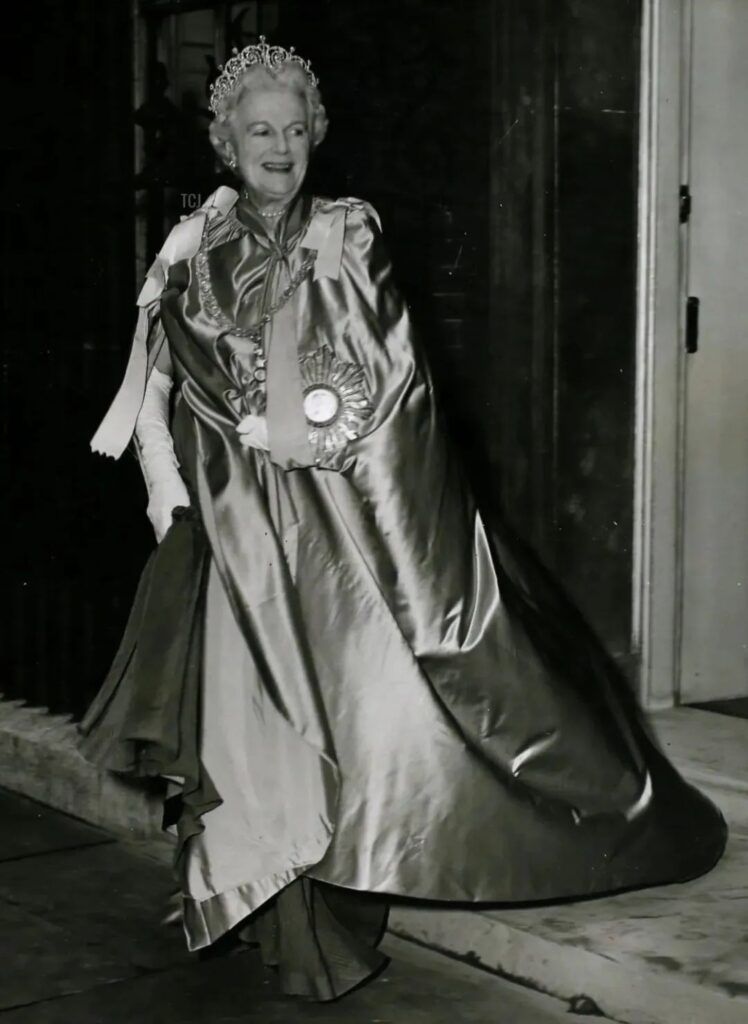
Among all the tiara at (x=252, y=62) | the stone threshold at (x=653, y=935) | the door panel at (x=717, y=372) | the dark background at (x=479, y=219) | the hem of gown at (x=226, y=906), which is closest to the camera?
the stone threshold at (x=653, y=935)

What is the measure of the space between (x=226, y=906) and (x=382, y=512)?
→ 94cm

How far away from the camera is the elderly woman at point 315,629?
4016 millimetres

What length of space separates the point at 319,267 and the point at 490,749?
3.79 feet

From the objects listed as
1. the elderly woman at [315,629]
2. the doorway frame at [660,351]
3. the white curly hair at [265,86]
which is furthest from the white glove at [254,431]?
the doorway frame at [660,351]

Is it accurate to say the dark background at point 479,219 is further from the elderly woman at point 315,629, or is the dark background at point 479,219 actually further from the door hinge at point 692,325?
the elderly woman at point 315,629

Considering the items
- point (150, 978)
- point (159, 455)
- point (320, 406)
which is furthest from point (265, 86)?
point (150, 978)

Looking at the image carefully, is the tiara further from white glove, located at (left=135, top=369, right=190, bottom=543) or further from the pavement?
the pavement

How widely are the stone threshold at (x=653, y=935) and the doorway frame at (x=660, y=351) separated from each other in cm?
30

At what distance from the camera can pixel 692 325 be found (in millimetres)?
5449

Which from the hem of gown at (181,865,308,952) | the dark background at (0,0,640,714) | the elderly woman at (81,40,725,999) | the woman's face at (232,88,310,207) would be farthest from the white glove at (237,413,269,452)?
the dark background at (0,0,640,714)

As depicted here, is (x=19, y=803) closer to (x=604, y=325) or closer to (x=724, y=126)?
(x=604, y=325)

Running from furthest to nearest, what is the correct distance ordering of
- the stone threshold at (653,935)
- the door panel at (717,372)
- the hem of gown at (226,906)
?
the door panel at (717,372), the hem of gown at (226,906), the stone threshold at (653,935)

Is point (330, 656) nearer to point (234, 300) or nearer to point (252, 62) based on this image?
point (234, 300)

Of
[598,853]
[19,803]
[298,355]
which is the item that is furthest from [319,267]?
[19,803]
